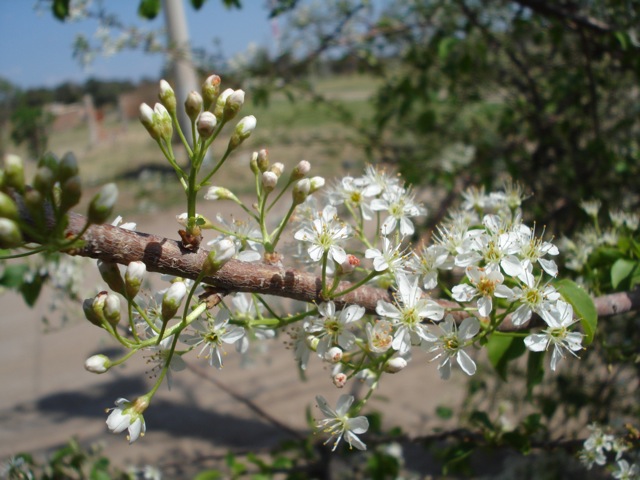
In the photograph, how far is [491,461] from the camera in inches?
99.8

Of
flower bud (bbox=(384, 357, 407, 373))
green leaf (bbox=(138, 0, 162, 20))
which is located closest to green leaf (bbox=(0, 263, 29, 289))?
green leaf (bbox=(138, 0, 162, 20))

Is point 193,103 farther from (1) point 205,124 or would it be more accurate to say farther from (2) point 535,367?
(2) point 535,367

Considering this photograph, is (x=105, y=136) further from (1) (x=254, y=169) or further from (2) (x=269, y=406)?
(1) (x=254, y=169)

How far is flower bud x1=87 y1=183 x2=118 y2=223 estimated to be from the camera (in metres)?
0.65

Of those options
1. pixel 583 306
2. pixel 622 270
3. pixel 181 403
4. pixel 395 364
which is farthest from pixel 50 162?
pixel 181 403

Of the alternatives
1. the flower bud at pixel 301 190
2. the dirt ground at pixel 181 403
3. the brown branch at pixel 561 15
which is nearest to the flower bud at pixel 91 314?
the flower bud at pixel 301 190

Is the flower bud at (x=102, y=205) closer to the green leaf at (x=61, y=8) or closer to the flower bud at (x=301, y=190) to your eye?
the flower bud at (x=301, y=190)

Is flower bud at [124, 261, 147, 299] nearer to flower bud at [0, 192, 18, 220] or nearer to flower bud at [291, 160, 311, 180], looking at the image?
flower bud at [0, 192, 18, 220]

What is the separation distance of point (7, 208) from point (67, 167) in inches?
3.3

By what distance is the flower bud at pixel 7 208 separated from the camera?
0.60 m

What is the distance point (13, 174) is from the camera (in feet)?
2.04

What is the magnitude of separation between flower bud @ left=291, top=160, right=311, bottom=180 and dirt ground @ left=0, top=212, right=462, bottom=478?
5.85 ft

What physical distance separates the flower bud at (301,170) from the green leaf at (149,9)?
1.31 metres

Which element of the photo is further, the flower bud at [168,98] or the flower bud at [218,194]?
the flower bud at [218,194]
